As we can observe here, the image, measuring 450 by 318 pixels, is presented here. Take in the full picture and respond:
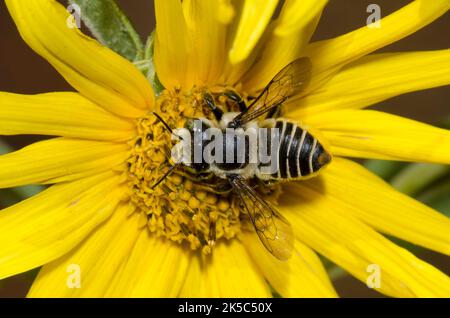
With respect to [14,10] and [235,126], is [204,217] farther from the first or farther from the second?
[14,10]

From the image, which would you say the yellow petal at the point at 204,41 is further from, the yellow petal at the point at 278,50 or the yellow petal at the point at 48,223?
the yellow petal at the point at 48,223

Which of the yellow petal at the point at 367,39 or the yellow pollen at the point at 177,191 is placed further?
the yellow pollen at the point at 177,191

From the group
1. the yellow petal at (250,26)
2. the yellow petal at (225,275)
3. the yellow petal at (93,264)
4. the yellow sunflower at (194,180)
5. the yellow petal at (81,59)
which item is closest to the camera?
the yellow petal at (250,26)

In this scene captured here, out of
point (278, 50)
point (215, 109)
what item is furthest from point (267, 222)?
point (278, 50)

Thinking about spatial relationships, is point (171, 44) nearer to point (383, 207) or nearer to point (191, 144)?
point (191, 144)

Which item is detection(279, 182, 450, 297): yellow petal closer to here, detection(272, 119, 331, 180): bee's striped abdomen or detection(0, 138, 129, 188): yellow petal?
detection(272, 119, 331, 180): bee's striped abdomen

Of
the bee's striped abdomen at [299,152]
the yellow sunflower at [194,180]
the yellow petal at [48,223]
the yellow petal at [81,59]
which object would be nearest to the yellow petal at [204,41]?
the yellow sunflower at [194,180]
